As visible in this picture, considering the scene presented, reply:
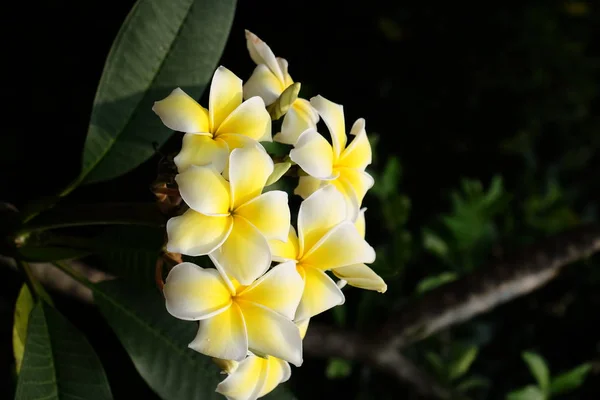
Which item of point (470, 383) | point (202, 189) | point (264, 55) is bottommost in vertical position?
point (470, 383)

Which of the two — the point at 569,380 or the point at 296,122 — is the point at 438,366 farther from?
the point at 296,122

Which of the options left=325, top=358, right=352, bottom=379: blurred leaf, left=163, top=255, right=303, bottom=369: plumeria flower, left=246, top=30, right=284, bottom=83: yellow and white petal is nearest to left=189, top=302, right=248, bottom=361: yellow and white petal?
left=163, top=255, right=303, bottom=369: plumeria flower

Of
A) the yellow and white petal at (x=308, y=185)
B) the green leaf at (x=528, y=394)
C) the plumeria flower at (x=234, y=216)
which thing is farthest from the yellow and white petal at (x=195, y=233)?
the green leaf at (x=528, y=394)

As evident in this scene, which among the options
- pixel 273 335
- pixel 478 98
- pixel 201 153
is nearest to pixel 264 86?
pixel 201 153

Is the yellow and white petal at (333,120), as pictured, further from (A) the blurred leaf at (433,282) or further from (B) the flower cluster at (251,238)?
(A) the blurred leaf at (433,282)

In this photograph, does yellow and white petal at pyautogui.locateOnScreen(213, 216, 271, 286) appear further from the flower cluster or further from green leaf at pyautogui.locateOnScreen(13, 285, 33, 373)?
green leaf at pyautogui.locateOnScreen(13, 285, 33, 373)

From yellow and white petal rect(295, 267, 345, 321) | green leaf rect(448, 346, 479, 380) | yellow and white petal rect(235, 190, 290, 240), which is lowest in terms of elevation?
green leaf rect(448, 346, 479, 380)
